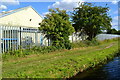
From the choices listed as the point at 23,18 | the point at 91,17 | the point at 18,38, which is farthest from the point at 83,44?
the point at 18,38

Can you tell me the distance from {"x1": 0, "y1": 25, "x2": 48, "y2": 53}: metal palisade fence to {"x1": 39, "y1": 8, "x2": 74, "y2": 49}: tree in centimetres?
79

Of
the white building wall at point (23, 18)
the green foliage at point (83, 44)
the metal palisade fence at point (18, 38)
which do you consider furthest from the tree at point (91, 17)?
the metal palisade fence at point (18, 38)

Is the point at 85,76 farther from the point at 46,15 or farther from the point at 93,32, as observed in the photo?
the point at 93,32

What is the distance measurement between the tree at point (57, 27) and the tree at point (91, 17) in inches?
284

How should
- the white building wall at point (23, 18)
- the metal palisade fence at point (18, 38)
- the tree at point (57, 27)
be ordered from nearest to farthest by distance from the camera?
the metal palisade fence at point (18, 38)
the tree at point (57, 27)
the white building wall at point (23, 18)

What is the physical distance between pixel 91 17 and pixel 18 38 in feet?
40.9

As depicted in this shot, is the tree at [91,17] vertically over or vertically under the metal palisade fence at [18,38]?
over

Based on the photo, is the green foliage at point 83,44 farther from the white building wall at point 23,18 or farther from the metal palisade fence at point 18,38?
the white building wall at point 23,18

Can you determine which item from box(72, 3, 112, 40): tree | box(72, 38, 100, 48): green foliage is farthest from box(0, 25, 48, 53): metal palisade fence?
box(72, 3, 112, 40): tree

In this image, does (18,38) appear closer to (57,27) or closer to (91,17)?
(57,27)

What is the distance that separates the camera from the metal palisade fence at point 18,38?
10969 millimetres

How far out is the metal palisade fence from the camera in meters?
11.0

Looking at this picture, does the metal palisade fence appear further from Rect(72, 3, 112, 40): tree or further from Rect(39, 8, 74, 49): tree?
Rect(72, 3, 112, 40): tree

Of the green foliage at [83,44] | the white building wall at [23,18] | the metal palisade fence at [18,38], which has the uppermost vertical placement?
the white building wall at [23,18]
